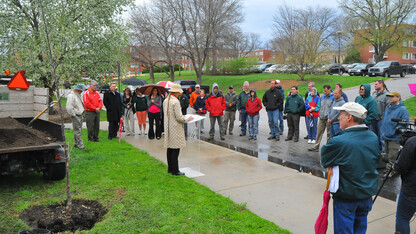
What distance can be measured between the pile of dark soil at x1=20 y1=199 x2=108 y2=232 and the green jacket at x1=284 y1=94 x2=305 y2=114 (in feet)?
24.1

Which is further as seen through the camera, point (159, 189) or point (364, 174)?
point (159, 189)

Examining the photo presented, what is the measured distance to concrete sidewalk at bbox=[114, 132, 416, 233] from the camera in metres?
4.62

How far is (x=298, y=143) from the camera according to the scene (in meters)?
10.4

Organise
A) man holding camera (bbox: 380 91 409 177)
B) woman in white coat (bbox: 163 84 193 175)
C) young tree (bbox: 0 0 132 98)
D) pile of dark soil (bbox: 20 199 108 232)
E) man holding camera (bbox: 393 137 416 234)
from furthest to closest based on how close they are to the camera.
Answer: young tree (bbox: 0 0 132 98) → man holding camera (bbox: 380 91 409 177) → woman in white coat (bbox: 163 84 193 175) → pile of dark soil (bbox: 20 199 108 232) → man holding camera (bbox: 393 137 416 234)

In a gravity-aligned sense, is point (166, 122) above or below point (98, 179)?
above

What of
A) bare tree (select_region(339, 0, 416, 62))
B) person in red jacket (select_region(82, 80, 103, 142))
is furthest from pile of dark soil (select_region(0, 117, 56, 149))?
bare tree (select_region(339, 0, 416, 62))

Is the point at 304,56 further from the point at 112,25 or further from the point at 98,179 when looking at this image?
the point at 98,179

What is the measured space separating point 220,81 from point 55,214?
110 ft

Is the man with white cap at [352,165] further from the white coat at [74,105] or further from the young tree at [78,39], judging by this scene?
the young tree at [78,39]

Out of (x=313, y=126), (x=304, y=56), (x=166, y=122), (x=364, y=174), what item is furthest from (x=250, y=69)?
(x=364, y=174)

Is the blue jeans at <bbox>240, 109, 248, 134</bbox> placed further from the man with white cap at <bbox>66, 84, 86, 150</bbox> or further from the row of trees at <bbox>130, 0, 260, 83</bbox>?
the row of trees at <bbox>130, 0, 260, 83</bbox>

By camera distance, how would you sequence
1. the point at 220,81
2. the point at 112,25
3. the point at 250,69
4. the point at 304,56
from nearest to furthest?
the point at 112,25
the point at 304,56
the point at 220,81
the point at 250,69

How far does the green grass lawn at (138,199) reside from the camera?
14.0ft

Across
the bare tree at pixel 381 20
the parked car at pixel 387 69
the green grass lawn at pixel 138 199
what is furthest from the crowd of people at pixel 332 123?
the bare tree at pixel 381 20
